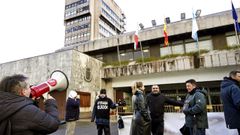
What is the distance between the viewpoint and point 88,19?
183 feet

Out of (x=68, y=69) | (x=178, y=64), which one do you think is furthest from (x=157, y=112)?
(x=178, y=64)

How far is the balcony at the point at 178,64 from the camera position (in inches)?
555

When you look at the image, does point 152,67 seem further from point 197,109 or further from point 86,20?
point 86,20

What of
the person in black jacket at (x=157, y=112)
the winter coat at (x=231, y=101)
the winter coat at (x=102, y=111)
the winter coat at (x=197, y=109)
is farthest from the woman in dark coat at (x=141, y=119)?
the winter coat at (x=231, y=101)

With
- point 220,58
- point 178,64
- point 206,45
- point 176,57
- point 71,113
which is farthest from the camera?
point 206,45

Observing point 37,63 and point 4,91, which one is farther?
point 37,63

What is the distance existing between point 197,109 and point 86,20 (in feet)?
184

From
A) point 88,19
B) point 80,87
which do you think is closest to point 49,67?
point 80,87

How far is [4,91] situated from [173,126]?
183 inches

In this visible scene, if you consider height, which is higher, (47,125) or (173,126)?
(47,125)

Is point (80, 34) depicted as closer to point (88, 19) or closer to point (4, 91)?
point (88, 19)

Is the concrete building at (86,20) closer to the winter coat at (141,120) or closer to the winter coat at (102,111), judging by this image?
the winter coat at (102,111)

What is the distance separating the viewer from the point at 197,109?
352 cm

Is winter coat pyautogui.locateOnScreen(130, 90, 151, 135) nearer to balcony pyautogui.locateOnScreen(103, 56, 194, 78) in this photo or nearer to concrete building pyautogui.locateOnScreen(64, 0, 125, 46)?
balcony pyautogui.locateOnScreen(103, 56, 194, 78)
